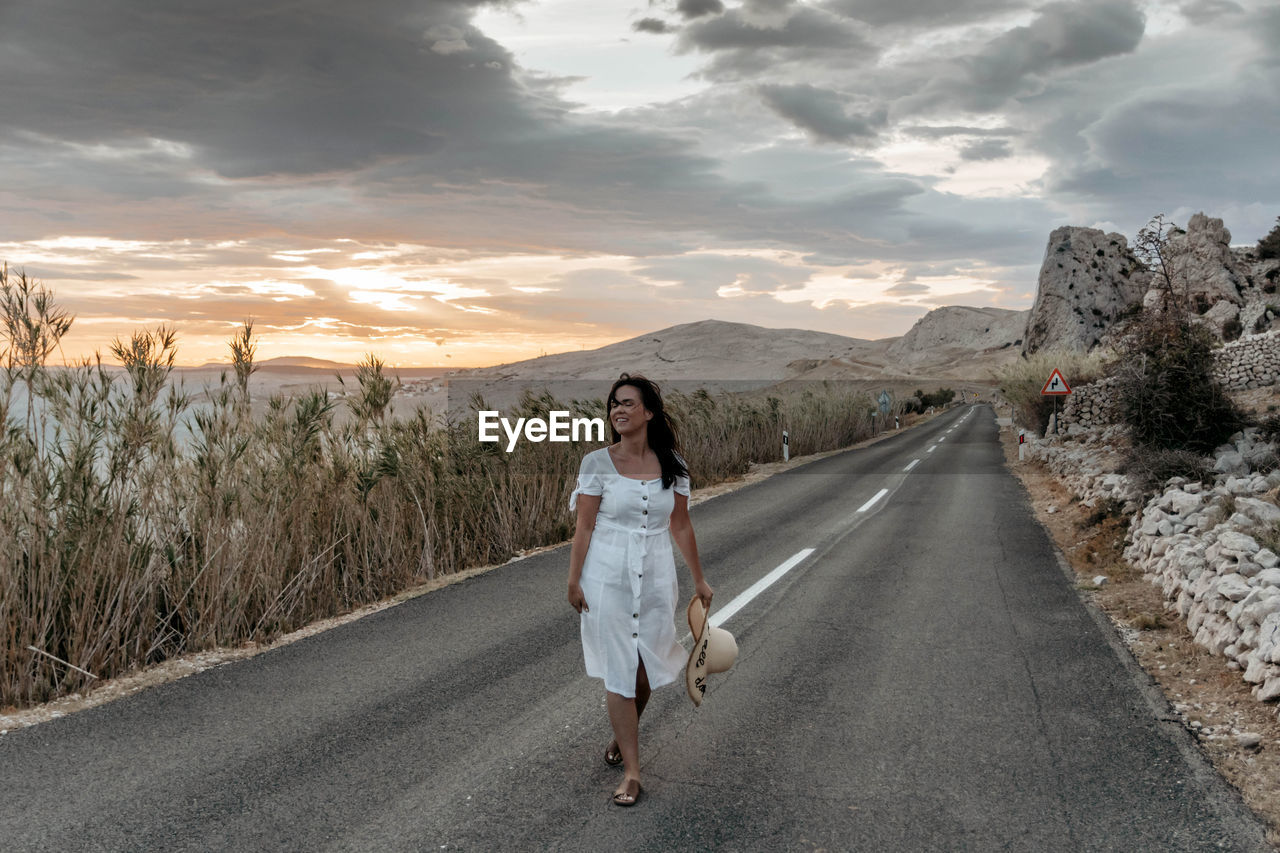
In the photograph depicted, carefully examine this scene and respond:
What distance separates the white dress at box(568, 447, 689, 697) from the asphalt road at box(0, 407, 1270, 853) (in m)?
0.69

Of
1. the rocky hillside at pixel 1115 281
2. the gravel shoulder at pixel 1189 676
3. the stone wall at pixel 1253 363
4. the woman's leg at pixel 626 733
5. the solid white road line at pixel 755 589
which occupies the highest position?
the rocky hillside at pixel 1115 281

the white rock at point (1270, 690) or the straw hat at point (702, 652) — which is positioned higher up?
the straw hat at point (702, 652)

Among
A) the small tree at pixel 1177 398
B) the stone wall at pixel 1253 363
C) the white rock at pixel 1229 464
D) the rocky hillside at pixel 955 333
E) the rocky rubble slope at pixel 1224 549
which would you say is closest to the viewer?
the rocky rubble slope at pixel 1224 549

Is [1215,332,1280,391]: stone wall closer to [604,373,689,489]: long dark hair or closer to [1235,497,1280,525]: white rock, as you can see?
[1235,497,1280,525]: white rock

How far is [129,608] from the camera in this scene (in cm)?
625

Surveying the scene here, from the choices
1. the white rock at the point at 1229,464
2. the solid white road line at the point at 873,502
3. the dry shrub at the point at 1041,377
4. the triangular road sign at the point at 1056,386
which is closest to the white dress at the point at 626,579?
the solid white road line at the point at 873,502

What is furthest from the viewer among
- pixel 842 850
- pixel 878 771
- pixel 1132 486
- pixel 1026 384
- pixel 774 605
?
pixel 1026 384

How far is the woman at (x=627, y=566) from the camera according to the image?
13.1 feet

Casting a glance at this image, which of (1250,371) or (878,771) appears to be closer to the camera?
(878,771)

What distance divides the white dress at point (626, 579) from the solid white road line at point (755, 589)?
3.30 metres

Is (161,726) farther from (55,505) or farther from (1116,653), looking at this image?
(1116,653)

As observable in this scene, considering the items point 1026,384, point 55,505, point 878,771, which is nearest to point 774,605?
point 878,771

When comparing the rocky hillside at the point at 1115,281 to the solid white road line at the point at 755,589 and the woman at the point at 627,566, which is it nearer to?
the solid white road line at the point at 755,589

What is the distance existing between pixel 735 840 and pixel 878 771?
3.60 feet
